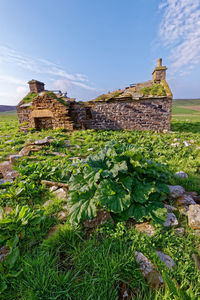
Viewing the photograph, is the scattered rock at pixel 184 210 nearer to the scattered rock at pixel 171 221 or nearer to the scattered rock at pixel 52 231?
the scattered rock at pixel 171 221

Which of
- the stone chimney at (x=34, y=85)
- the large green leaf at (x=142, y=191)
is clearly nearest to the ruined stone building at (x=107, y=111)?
the stone chimney at (x=34, y=85)

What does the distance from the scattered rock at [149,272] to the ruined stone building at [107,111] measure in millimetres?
9369

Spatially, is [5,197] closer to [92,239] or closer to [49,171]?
[49,171]

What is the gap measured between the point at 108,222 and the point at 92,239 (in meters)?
0.34

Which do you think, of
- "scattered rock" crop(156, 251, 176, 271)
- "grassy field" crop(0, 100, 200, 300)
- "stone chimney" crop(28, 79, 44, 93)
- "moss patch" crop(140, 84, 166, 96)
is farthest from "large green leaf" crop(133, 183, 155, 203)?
"stone chimney" crop(28, 79, 44, 93)

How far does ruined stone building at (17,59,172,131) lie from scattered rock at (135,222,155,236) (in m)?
8.93

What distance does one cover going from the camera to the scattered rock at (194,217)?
212cm

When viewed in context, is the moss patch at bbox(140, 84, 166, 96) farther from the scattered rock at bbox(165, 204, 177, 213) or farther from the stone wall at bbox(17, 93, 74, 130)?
the scattered rock at bbox(165, 204, 177, 213)

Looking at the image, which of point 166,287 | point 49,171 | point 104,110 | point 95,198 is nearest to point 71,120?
point 104,110

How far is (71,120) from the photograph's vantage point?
1049cm

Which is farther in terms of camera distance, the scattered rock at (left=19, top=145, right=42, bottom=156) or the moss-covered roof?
the moss-covered roof

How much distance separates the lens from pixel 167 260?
1.68m

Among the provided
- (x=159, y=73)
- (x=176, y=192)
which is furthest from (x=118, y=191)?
(x=159, y=73)

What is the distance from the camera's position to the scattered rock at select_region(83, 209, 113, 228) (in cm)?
212
